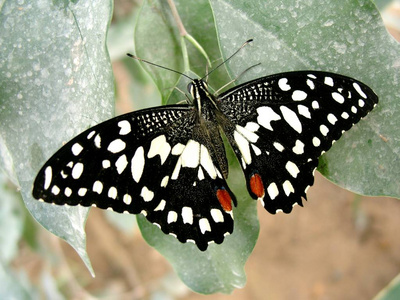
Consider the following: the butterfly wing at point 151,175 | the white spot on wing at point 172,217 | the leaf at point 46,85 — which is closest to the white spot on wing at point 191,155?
the butterfly wing at point 151,175

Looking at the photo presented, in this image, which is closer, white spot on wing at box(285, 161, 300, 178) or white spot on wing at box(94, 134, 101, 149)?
white spot on wing at box(94, 134, 101, 149)

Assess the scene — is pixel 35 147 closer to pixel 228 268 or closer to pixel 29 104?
pixel 29 104

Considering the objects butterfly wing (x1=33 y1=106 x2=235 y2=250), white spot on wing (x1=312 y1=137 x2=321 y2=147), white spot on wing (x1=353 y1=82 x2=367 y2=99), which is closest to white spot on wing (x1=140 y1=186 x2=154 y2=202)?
butterfly wing (x1=33 y1=106 x2=235 y2=250)

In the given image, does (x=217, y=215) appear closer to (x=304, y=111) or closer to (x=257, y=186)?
(x=257, y=186)

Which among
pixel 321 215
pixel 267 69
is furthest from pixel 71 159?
pixel 321 215

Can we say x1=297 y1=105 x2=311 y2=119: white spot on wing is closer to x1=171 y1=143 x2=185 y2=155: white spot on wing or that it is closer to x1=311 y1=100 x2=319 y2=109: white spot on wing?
x1=311 y1=100 x2=319 y2=109: white spot on wing

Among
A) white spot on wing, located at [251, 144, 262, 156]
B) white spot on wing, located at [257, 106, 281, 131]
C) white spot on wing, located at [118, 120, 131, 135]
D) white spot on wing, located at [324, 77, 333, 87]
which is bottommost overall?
white spot on wing, located at [118, 120, 131, 135]
